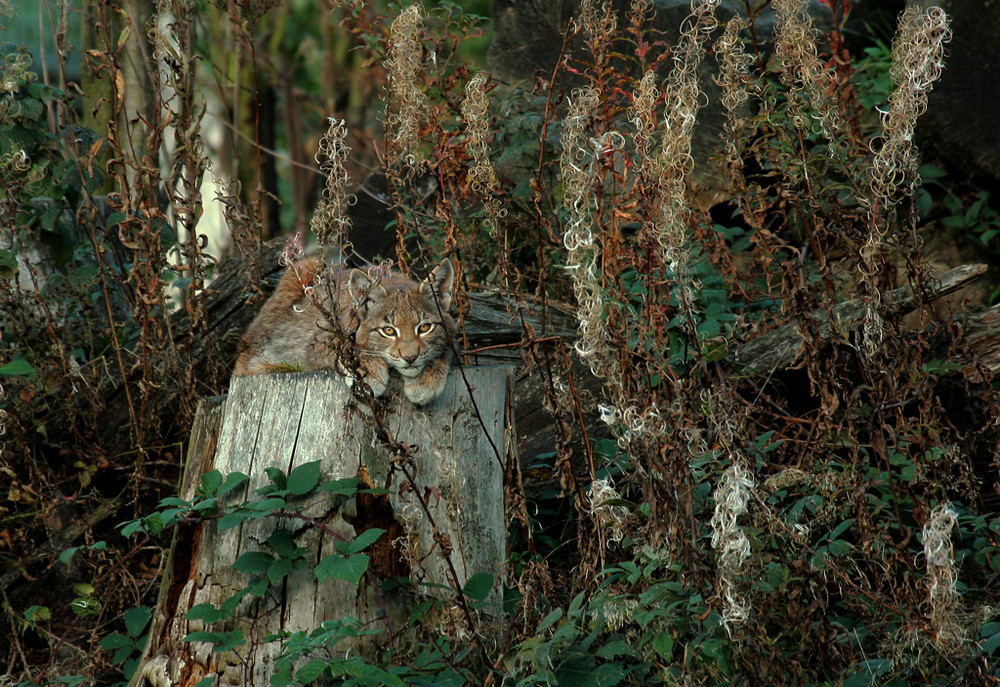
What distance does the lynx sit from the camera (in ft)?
12.1

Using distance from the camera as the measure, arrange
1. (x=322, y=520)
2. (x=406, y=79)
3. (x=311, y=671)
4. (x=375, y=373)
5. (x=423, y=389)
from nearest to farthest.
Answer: (x=311, y=671)
(x=322, y=520)
(x=423, y=389)
(x=375, y=373)
(x=406, y=79)

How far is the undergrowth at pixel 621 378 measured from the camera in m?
2.97

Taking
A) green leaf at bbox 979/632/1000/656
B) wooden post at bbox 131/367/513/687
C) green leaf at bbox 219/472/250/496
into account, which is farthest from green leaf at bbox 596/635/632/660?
green leaf at bbox 219/472/250/496

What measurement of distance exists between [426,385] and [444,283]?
2.52ft

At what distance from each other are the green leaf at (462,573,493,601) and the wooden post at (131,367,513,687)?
0.08 m

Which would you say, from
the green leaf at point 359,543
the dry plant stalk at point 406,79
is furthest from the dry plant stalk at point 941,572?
the dry plant stalk at point 406,79

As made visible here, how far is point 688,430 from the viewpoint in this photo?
2910mm

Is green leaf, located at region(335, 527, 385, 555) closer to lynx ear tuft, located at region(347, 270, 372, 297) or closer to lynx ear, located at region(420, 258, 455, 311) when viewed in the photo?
lynx ear tuft, located at region(347, 270, 372, 297)

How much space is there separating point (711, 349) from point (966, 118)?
267 cm

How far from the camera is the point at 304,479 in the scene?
10.3 feet

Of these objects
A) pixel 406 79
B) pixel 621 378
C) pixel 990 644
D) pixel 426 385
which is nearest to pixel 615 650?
pixel 621 378

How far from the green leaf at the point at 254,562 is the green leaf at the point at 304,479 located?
0.82 feet

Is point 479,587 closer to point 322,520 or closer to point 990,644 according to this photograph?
point 322,520

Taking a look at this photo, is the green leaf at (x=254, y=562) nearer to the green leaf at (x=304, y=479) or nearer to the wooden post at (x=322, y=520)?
the wooden post at (x=322, y=520)
